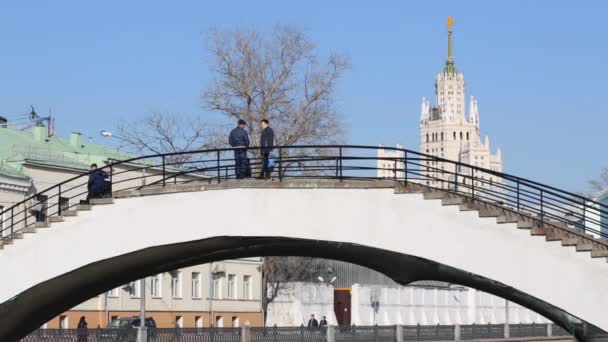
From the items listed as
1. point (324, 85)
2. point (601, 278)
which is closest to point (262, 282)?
point (324, 85)

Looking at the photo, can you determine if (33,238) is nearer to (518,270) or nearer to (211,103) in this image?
(518,270)

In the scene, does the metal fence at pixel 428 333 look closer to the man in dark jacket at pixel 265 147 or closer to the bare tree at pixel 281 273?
the bare tree at pixel 281 273

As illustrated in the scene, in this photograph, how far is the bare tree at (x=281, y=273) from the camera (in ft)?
233

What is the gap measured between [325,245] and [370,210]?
2141mm

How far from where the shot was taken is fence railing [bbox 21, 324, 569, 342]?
42.2 meters

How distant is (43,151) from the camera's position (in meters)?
61.8

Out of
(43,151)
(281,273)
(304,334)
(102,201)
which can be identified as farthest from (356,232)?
(281,273)

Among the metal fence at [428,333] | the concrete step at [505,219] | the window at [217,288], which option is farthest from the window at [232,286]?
the concrete step at [505,219]

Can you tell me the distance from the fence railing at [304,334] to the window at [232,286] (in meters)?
12.7

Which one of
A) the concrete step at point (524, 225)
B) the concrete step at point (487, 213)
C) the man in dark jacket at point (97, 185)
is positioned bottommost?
the concrete step at point (524, 225)

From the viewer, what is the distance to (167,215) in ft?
88.3

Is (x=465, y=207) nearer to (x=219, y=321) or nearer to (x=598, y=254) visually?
Result: (x=598, y=254)

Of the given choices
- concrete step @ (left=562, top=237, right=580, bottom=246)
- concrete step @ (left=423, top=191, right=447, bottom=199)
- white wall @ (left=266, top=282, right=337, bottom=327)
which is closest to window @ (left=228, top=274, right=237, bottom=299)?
white wall @ (left=266, top=282, right=337, bottom=327)

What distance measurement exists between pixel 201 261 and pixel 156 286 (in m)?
31.2
